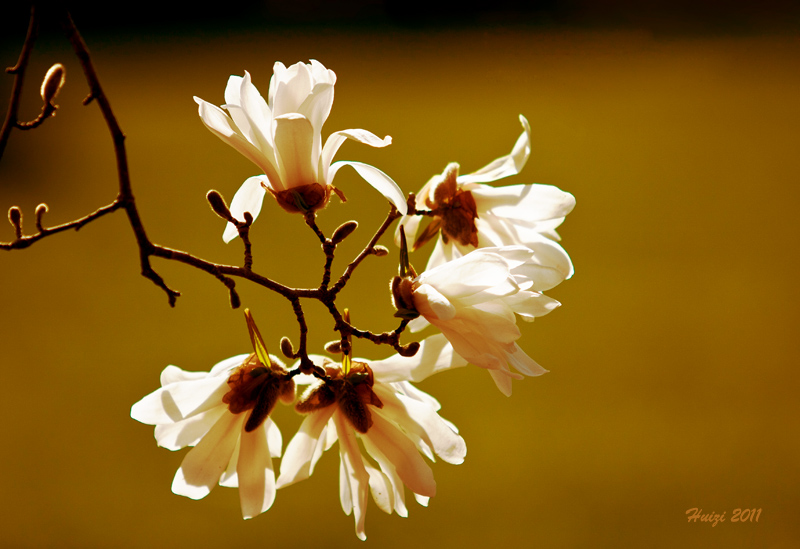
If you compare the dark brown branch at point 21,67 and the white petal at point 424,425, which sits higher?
the dark brown branch at point 21,67

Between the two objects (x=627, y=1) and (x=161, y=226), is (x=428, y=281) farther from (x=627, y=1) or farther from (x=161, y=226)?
(x=627, y=1)

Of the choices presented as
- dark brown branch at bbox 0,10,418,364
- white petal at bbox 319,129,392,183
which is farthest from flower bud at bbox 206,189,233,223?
white petal at bbox 319,129,392,183

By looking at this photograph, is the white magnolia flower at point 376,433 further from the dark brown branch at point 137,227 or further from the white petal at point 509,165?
the white petal at point 509,165

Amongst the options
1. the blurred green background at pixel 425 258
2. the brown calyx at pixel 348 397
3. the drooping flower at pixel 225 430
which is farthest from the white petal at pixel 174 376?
the blurred green background at pixel 425 258

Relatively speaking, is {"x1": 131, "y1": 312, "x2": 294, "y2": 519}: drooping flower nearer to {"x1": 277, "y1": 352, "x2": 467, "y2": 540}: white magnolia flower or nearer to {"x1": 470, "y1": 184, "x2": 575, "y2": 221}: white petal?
{"x1": 277, "y1": 352, "x2": 467, "y2": 540}: white magnolia flower

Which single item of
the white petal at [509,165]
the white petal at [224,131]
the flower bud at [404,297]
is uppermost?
the white petal at [224,131]

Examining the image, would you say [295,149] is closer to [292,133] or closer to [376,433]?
[292,133]

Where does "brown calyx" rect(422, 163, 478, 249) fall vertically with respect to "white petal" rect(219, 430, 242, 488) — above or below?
above

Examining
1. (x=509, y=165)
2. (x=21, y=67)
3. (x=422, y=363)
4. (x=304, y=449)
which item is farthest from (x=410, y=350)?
(x=21, y=67)
